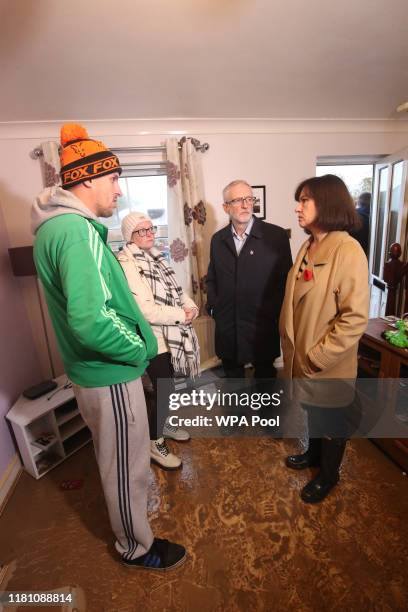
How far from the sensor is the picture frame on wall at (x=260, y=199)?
2.58 m

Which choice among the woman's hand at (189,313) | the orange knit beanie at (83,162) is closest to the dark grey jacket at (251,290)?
the woman's hand at (189,313)

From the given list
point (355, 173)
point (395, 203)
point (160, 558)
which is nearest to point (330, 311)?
point (160, 558)

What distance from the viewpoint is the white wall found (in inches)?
88.0

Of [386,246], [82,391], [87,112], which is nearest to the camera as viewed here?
[82,391]

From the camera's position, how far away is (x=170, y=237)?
248 cm

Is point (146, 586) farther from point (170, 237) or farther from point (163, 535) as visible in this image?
point (170, 237)

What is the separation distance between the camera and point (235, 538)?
4.57 feet

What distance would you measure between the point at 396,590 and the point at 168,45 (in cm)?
256

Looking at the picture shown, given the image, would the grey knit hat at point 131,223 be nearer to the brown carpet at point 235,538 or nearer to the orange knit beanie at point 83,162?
the orange knit beanie at point 83,162

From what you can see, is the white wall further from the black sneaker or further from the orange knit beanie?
the black sneaker

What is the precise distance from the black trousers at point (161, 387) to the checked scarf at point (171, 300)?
0.17 feet

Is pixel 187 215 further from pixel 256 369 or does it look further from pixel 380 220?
pixel 380 220

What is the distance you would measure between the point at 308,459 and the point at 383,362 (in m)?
0.72

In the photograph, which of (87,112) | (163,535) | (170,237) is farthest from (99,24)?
(163,535)
